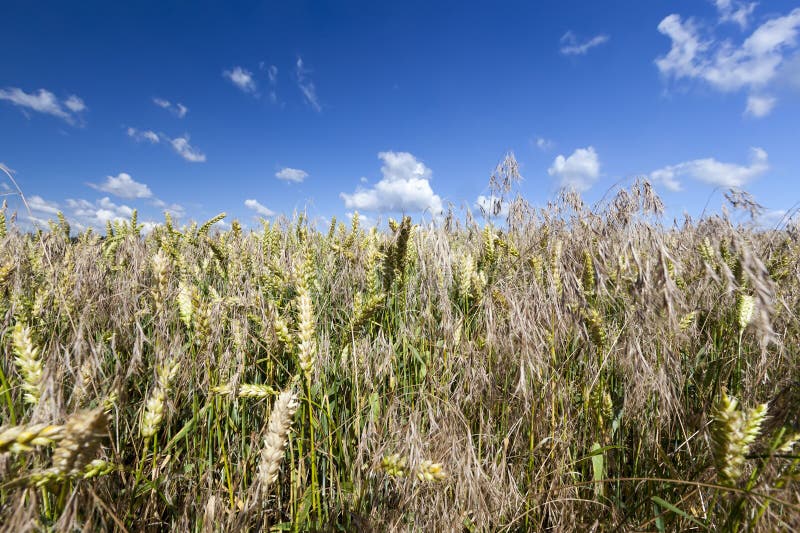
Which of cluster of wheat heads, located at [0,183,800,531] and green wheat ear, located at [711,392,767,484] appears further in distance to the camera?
cluster of wheat heads, located at [0,183,800,531]

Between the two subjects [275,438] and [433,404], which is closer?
[275,438]

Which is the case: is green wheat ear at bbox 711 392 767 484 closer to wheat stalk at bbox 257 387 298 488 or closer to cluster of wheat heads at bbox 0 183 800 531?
cluster of wheat heads at bbox 0 183 800 531

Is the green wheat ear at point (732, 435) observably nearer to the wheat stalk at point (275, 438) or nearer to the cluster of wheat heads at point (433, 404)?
the cluster of wheat heads at point (433, 404)

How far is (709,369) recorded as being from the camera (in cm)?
176

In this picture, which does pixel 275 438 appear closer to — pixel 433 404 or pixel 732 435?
pixel 433 404

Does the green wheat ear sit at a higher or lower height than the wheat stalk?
higher

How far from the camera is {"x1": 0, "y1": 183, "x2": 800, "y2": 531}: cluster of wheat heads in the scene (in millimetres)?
879

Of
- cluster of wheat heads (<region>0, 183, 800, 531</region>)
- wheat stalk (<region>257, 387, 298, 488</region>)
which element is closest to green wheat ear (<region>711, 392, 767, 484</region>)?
cluster of wheat heads (<region>0, 183, 800, 531</region>)

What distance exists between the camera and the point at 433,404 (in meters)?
1.48

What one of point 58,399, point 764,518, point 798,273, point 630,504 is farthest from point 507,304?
point 798,273

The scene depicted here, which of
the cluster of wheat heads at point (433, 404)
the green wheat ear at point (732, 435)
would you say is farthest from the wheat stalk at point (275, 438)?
the green wheat ear at point (732, 435)

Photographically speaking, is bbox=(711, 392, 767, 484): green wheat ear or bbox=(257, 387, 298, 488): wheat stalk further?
bbox=(257, 387, 298, 488): wheat stalk

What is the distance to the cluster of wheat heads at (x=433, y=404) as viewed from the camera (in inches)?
34.6

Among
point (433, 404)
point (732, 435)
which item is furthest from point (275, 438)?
point (732, 435)
